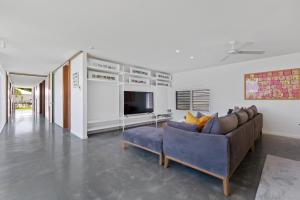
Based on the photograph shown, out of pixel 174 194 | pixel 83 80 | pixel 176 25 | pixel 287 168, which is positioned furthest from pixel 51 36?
pixel 287 168

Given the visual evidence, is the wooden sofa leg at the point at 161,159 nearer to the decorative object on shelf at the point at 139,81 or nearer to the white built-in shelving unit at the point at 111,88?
the white built-in shelving unit at the point at 111,88

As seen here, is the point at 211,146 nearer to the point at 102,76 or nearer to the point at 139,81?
the point at 102,76

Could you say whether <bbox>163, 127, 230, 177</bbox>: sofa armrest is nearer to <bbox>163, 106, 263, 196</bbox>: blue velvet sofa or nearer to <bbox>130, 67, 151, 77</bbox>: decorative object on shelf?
<bbox>163, 106, 263, 196</bbox>: blue velvet sofa

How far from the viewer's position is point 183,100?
22.4 ft

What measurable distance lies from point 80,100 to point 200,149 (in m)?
3.58

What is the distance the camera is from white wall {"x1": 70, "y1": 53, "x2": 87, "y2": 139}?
4.12 m

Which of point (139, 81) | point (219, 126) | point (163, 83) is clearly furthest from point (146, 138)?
point (163, 83)

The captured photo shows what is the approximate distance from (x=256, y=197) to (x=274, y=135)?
378 cm

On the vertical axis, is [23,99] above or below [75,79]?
below

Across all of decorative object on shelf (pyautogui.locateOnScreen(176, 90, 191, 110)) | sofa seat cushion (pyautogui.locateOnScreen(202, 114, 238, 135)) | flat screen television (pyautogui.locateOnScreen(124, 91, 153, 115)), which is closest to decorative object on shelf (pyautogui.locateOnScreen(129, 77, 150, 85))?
flat screen television (pyautogui.locateOnScreen(124, 91, 153, 115))

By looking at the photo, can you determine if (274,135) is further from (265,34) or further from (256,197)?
(256,197)

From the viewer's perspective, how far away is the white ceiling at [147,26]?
2107 millimetres

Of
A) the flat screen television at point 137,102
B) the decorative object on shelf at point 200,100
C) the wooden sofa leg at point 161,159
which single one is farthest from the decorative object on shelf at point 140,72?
the wooden sofa leg at point 161,159

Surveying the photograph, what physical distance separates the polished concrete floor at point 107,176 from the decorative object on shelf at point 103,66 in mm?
2408
